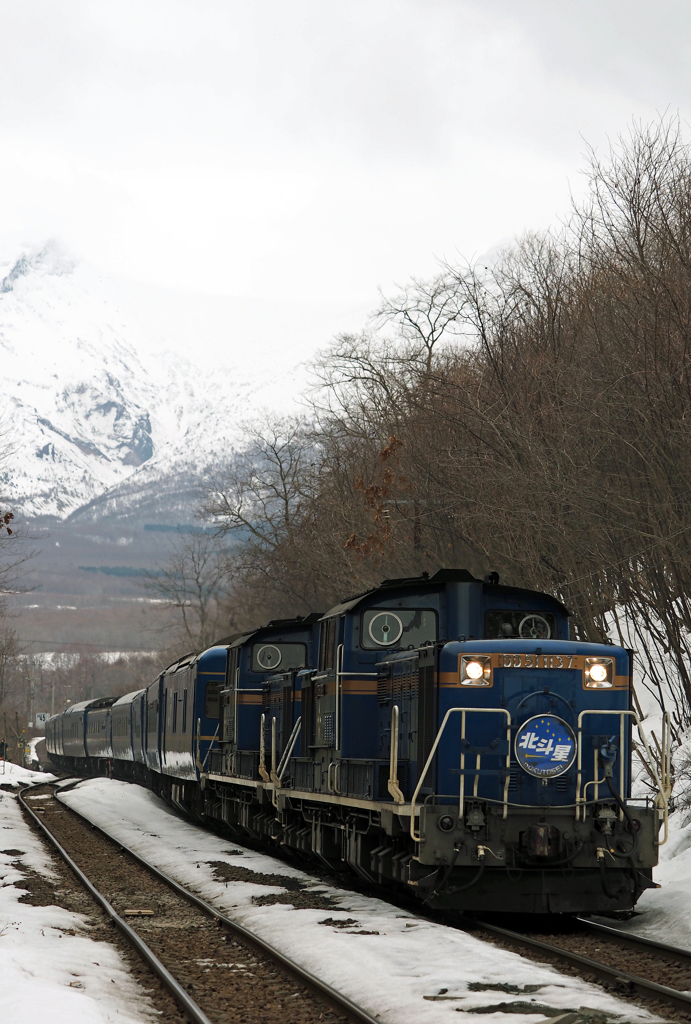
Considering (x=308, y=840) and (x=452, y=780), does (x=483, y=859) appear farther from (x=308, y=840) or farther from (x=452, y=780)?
(x=308, y=840)

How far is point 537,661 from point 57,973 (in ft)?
16.3

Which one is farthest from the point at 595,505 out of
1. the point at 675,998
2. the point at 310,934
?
the point at 675,998

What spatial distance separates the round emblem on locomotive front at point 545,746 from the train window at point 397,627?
1802mm

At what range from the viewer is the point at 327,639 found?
13516 mm

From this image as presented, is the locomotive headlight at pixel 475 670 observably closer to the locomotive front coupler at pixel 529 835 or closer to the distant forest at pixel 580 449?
the locomotive front coupler at pixel 529 835

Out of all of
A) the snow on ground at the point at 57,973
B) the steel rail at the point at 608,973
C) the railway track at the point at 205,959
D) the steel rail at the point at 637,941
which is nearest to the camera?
the snow on ground at the point at 57,973

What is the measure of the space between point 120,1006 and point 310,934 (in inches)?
106

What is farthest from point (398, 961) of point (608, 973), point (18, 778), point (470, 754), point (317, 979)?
point (18, 778)

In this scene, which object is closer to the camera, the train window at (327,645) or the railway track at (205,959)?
the railway track at (205,959)

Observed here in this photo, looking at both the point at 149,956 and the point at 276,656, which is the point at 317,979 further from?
the point at 276,656

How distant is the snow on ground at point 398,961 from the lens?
7.50 meters

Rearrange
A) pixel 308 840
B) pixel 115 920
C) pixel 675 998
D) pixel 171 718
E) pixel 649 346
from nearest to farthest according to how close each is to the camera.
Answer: pixel 675 998
pixel 115 920
pixel 308 840
pixel 649 346
pixel 171 718

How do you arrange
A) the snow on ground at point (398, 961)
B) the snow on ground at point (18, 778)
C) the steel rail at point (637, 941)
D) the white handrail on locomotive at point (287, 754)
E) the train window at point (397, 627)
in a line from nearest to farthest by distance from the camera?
the snow on ground at point (398, 961)
the steel rail at point (637, 941)
the train window at point (397, 627)
the white handrail on locomotive at point (287, 754)
the snow on ground at point (18, 778)

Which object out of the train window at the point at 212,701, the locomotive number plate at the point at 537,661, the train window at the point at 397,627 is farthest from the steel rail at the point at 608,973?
the train window at the point at 212,701
